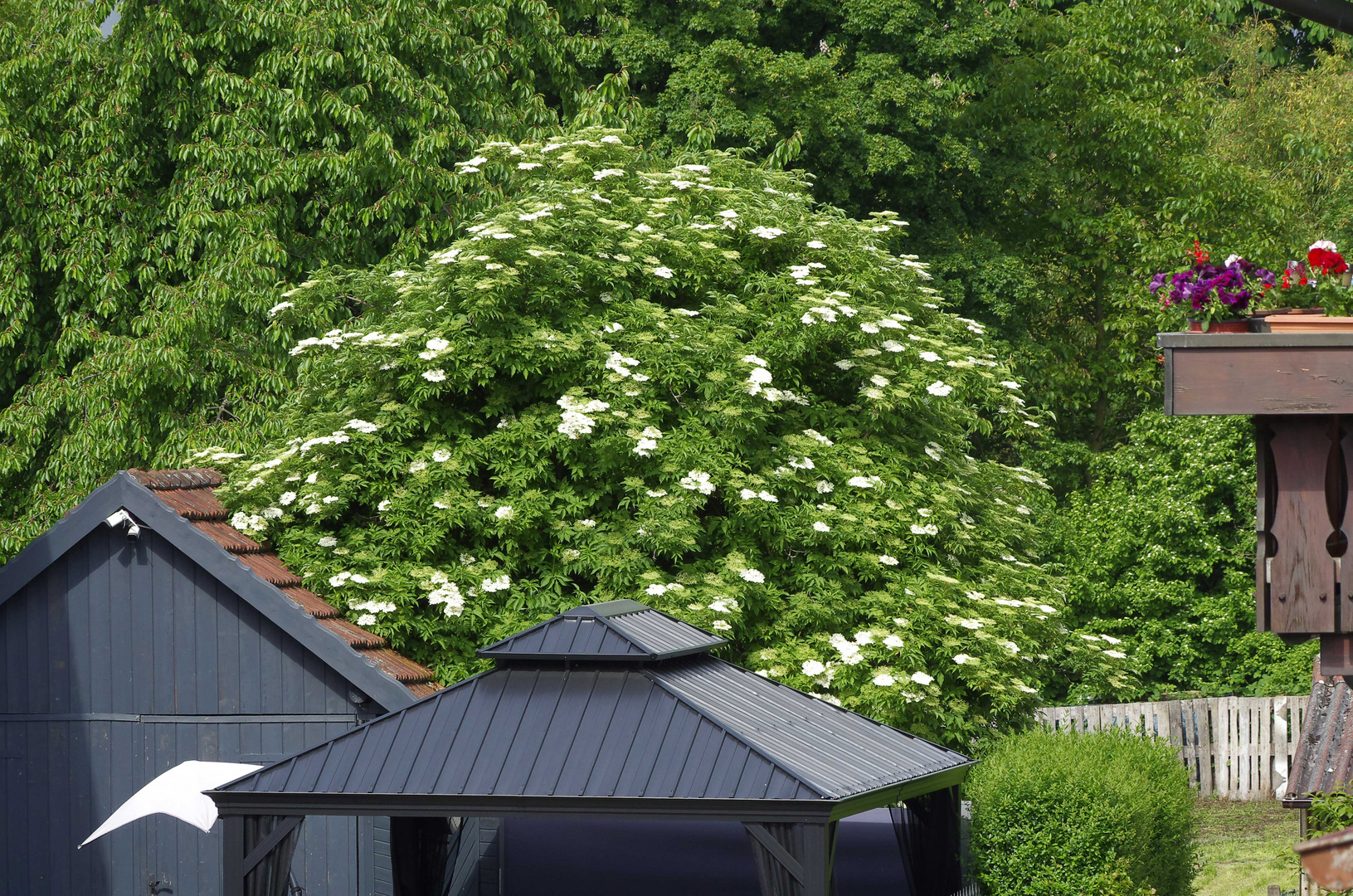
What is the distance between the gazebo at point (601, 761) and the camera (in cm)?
798

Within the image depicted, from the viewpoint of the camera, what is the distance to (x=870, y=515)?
1227 cm

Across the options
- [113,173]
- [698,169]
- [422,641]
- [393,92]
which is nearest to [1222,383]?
[422,641]

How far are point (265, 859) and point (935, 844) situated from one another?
15.8 feet

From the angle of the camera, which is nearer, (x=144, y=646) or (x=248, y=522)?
(x=144, y=646)

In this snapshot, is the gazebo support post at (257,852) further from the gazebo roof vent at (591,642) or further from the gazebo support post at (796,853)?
the gazebo support post at (796,853)

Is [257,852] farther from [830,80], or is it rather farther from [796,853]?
[830,80]

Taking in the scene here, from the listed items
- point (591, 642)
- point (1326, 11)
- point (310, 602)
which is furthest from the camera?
point (310, 602)

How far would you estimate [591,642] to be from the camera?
29.2 ft

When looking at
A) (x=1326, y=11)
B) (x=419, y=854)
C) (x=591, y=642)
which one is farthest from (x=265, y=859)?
(x=1326, y=11)

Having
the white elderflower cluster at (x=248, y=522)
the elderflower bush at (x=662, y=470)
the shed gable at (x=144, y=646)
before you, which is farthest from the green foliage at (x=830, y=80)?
the shed gable at (x=144, y=646)

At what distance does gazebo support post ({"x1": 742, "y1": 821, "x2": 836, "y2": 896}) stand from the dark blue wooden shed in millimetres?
4015

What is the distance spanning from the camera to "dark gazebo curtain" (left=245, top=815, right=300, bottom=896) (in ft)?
28.7

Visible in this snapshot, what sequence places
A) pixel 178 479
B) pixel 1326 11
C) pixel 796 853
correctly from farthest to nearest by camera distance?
pixel 178 479 < pixel 796 853 < pixel 1326 11

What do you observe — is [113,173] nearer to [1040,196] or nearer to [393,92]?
[393,92]
